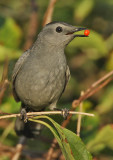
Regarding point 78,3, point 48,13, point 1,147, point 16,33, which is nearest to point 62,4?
point 78,3

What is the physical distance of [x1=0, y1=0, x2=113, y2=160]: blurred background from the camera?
479 centimetres

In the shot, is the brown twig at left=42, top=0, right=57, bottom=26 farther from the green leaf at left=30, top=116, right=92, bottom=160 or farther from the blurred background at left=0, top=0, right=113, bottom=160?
the green leaf at left=30, top=116, right=92, bottom=160

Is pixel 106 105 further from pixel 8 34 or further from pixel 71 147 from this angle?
pixel 71 147

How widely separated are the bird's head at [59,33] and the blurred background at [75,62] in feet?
0.48

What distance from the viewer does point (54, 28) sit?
5.05 meters

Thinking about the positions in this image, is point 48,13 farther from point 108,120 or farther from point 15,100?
point 108,120

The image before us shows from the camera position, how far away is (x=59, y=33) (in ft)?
16.4

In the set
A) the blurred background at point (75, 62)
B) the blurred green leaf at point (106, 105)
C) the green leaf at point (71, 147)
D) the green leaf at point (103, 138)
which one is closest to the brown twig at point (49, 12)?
the blurred background at point (75, 62)

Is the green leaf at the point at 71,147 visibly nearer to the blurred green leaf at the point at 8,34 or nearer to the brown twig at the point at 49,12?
the brown twig at the point at 49,12

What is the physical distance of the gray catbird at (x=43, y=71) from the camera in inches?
189

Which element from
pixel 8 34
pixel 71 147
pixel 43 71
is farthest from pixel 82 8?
pixel 71 147

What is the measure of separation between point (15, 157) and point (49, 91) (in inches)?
37.6

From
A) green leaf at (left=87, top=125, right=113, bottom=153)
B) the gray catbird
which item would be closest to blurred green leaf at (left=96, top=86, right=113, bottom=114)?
the gray catbird

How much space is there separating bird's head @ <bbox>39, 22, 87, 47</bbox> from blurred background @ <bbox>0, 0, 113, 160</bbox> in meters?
0.15
